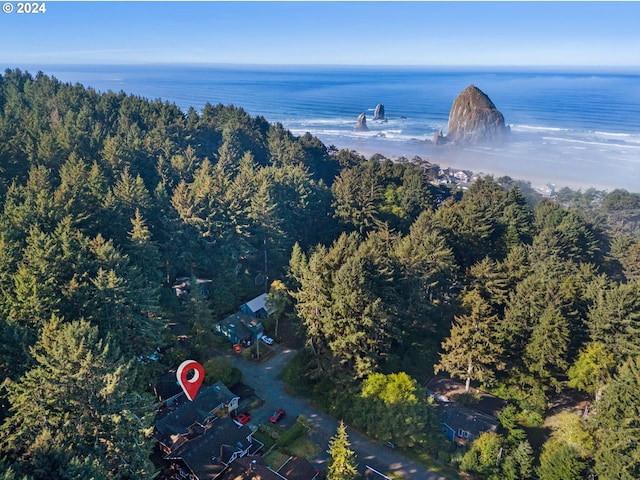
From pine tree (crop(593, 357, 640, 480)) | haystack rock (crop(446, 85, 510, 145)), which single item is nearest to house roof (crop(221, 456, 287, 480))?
pine tree (crop(593, 357, 640, 480))

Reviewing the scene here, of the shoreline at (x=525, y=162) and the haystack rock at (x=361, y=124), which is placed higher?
the haystack rock at (x=361, y=124)

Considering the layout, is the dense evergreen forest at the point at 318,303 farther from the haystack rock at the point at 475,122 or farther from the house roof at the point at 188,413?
the haystack rock at the point at 475,122

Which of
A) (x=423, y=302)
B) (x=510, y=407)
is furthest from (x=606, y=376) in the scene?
(x=423, y=302)

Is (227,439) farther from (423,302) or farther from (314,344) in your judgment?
(423,302)

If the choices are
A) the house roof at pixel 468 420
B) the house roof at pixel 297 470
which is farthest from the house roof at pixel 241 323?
the house roof at pixel 468 420

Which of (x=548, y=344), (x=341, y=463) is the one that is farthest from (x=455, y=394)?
(x=341, y=463)

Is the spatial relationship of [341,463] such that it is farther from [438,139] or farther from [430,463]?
[438,139]
